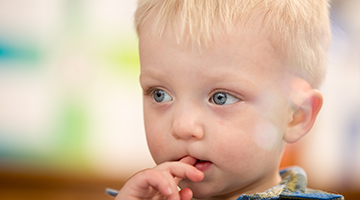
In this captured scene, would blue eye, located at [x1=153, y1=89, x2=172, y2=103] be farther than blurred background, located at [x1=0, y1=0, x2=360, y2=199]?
No

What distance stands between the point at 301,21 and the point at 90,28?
1938 mm

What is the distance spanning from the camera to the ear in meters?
0.88

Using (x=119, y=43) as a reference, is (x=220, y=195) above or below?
below

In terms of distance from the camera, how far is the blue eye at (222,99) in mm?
791

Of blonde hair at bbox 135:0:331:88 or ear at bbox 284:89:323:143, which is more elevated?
blonde hair at bbox 135:0:331:88

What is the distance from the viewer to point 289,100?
85 cm

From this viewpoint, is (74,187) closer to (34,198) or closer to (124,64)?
(34,198)

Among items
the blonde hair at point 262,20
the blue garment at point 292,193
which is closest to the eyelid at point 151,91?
the blonde hair at point 262,20

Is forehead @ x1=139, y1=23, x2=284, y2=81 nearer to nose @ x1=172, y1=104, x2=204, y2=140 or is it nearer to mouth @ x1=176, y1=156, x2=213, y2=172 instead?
nose @ x1=172, y1=104, x2=204, y2=140

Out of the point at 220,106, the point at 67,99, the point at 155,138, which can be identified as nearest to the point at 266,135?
the point at 220,106

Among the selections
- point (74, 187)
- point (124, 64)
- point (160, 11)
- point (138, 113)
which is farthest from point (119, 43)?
point (160, 11)

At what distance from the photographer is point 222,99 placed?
31.2 inches

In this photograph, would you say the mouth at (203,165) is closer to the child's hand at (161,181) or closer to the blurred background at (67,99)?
the child's hand at (161,181)

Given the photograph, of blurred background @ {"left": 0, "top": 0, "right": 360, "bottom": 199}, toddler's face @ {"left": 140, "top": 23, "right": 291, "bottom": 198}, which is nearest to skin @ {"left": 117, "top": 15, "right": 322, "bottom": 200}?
toddler's face @ {"left": 140, "top": 23, "right": 291, "bottom": 198}
